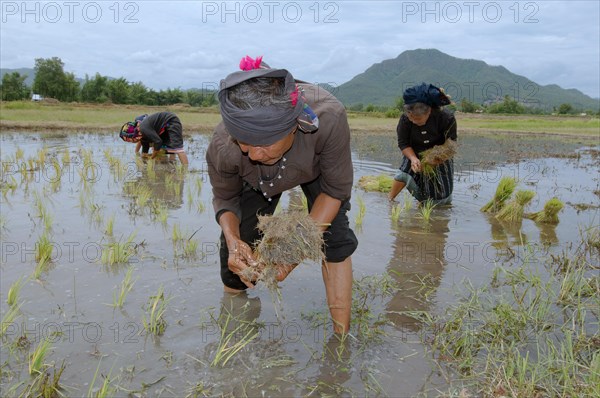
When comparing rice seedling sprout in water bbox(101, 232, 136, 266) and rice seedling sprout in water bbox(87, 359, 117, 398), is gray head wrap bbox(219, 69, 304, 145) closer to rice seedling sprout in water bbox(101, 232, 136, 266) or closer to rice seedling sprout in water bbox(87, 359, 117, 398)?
rice seedling sprout in water bbox(87, 359, 117, 398)

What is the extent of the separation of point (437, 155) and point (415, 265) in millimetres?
1649

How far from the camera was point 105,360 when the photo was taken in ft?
7.64

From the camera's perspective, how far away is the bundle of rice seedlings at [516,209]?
503 centimetres

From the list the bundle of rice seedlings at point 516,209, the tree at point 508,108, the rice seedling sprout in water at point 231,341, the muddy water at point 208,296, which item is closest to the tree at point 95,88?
the tree at point 508,108

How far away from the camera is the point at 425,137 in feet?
16.7

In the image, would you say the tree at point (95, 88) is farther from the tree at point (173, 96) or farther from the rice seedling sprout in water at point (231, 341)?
the rice seedling sprout in water at point (231, 341)

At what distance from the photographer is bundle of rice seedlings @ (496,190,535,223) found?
16.5ft

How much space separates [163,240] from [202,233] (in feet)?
1.36

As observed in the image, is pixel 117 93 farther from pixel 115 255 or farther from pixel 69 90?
pixel 115 255

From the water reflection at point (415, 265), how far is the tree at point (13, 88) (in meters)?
43.5

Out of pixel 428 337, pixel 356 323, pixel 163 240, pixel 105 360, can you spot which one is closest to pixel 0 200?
pixel 163 240

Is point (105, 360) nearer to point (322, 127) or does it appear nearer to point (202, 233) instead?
point (322, 127)

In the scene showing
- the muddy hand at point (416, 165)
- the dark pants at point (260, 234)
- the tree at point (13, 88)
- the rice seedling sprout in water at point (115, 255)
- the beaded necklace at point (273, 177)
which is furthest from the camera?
Result: the tree at point (13, 88)

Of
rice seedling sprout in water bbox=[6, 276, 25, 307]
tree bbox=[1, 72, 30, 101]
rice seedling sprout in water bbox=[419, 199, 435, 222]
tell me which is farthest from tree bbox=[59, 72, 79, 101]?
rice seedling sprout in water bbox=[6, 276, 25, 307]
